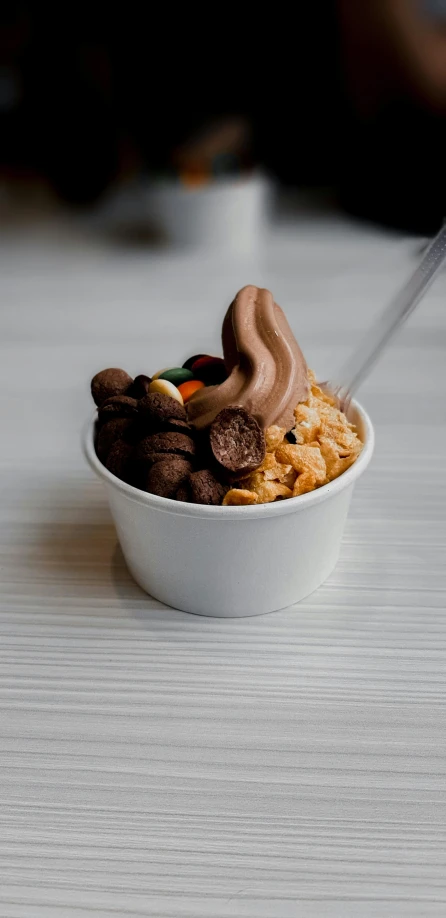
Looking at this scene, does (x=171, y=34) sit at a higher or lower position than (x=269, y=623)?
higher

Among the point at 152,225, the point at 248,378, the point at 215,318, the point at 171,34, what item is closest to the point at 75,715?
the point at 248,378

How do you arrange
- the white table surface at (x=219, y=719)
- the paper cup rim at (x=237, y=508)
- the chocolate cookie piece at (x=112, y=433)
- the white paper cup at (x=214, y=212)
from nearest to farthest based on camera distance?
the white table surface at (x=219, y=719)
the paper cup rim at (x=237, y=508)
the chocolate cookie piece at (x=112, y=433)
the white paper cup at (x=214, y=212)

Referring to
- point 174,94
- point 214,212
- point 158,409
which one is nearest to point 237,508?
point 158,409

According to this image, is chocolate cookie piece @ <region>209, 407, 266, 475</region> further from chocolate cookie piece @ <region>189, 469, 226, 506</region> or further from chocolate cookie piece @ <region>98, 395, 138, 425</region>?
chocolate cookie piece @ <region>98, 395, 138, 425</region>

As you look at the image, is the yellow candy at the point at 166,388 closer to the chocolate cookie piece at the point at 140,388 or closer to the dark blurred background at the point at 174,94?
the chocolate cookie piece at the point at 140,388

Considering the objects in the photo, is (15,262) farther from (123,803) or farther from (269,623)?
(123,803)

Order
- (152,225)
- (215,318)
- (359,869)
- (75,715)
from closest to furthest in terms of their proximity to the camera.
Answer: (359,869)
(75,715)
(215,318)
(152,225)

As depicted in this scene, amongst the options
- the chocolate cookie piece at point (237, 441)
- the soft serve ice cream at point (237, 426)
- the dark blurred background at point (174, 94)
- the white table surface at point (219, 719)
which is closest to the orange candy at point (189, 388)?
the soft serve ice cream at point (237, 426)
